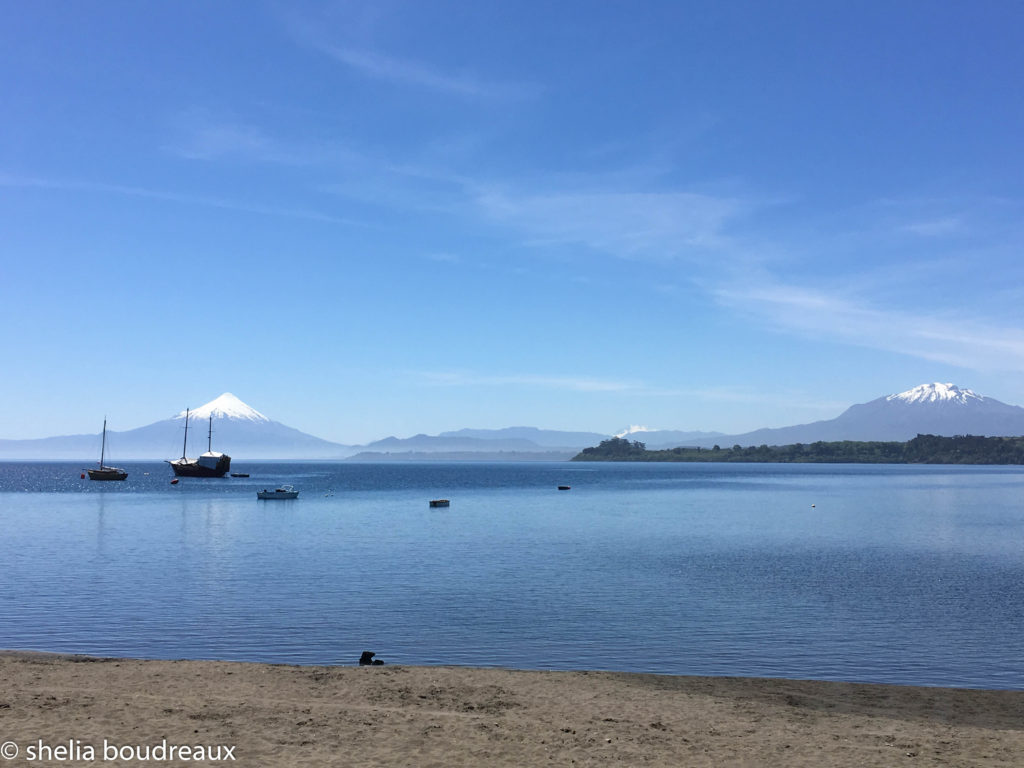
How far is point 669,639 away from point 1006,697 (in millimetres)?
11818

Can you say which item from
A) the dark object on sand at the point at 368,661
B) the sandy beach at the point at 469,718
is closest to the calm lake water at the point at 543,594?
the dark object on sand at the point at 368,661

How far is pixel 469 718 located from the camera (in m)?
18.9

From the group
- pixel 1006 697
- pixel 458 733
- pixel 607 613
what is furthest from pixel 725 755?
pixel 607 613

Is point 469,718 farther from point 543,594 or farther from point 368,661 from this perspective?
point 543,594

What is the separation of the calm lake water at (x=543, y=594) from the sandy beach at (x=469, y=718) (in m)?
3.84

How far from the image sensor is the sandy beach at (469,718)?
16.0m

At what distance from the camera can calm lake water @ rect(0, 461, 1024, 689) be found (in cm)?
2888

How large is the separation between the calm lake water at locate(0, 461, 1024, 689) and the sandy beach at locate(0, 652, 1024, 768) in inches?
151

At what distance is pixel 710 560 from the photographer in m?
55.3

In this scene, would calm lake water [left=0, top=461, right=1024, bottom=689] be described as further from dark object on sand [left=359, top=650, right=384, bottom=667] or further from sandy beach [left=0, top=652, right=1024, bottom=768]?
sandy beach [left=0, top=652, right=1024, bottom=768]

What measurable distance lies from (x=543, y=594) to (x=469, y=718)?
2235 centimetres

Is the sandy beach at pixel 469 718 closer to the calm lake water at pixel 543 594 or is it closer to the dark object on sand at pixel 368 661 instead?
the dark object on sand at pixel 368 661

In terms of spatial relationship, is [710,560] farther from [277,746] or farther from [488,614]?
[277,746]

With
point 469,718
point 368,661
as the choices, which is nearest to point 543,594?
point 368,661
